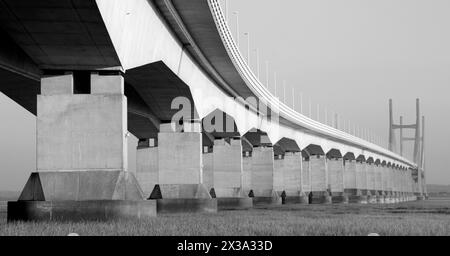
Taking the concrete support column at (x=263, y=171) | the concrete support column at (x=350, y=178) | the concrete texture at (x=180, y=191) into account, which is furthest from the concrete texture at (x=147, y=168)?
the concrete support column at (x=350, y=178)

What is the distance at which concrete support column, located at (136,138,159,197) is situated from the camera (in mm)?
59094

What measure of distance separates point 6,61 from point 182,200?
54.3ft

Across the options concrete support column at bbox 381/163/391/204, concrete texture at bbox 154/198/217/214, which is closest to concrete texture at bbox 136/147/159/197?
concrete texture at bbox 154/198/217/214

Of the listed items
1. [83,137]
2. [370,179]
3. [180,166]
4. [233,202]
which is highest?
[83,137]

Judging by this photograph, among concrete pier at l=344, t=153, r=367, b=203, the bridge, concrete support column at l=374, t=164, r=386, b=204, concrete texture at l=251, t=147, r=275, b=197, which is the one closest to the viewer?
the bridge

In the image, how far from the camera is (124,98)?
94.2 ft

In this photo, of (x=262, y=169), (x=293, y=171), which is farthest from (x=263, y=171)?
(x=293, y=171)

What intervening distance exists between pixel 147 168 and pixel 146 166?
28 cm

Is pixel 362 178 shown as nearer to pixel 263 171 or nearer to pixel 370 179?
pixel 370 179

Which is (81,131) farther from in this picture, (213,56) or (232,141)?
(232,141)

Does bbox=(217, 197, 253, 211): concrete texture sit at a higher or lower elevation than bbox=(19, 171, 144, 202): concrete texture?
lower

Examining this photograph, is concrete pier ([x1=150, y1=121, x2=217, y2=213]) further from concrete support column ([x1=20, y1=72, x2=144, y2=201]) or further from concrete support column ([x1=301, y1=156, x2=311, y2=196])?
concrete support column ([x1=301, y1=156, x2=311, y2=196])

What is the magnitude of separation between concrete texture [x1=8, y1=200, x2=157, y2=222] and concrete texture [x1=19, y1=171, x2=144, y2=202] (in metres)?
0.44

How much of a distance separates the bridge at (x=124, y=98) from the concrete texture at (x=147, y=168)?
85 millimetres
